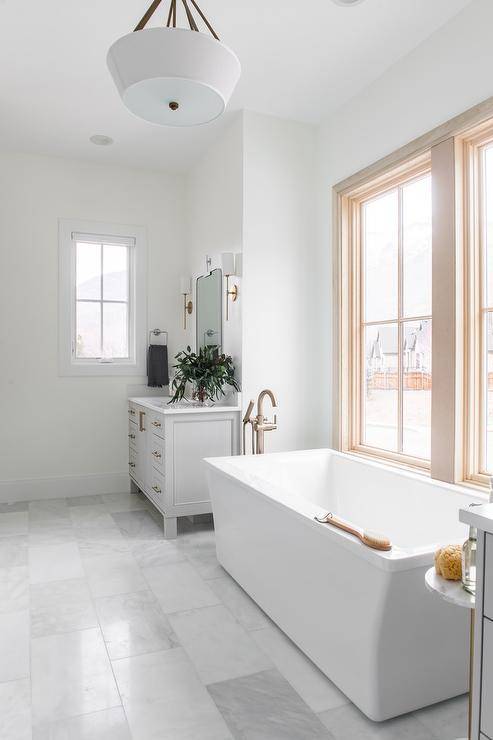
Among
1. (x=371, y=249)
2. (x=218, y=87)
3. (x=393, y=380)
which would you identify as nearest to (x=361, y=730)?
(x=393, y=380)

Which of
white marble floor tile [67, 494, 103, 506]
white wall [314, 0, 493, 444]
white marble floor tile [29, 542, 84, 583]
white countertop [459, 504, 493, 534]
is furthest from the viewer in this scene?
white marble floor tile [67, 494, 103, 506]

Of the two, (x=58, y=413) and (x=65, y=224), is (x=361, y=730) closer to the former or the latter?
(x=58, y=413)

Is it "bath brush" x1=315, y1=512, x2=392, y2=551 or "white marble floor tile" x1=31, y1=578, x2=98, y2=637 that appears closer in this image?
"bath brush" x1=315, y1=512, x2=392, y2=551

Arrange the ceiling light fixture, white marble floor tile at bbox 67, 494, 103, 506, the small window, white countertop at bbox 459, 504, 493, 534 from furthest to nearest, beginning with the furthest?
the small window
white marble floor tile at bbox 67, 494, 103, 506
the ceiling light fixture
white countertop at bbox 459, 504, 493, 534

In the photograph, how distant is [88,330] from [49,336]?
0.33 meters

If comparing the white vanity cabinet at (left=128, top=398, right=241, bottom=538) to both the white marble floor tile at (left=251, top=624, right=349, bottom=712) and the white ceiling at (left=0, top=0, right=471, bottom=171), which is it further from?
the white ceiling at (left=0, top=0, right=471, bottom=171)

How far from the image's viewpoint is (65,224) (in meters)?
4.59

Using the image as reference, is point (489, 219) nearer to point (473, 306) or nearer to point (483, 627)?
point (473, 306)

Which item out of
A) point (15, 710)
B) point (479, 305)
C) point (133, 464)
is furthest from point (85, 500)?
point (479, 305)

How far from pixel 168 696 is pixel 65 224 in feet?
12.4

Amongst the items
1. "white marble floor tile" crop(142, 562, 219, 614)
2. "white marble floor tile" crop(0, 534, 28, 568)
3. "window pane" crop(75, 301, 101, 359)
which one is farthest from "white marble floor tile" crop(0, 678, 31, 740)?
"window pane" crop(75, 301, 101, 359)

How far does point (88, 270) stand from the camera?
15.5ft

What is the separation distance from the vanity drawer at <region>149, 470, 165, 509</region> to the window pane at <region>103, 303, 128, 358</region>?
4.61ft

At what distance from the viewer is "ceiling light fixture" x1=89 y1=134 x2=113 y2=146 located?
13.5 ft
